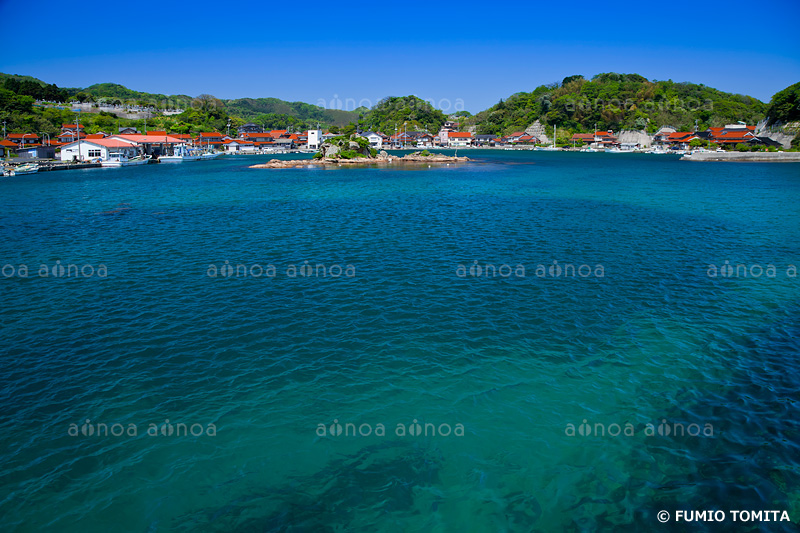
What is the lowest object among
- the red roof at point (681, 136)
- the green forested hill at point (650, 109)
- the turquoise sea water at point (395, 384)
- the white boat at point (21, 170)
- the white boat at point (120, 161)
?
the turquoise sea water at point (395, 384)

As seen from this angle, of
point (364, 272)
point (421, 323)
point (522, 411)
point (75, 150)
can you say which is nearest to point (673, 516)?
point (522, 411)

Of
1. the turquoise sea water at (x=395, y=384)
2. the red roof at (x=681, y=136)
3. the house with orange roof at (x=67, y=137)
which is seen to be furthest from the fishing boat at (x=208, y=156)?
the red roof at (x=681, y=136)

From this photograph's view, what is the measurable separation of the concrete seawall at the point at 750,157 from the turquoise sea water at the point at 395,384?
101398mm

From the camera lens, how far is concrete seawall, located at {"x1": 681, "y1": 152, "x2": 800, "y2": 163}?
106 metres

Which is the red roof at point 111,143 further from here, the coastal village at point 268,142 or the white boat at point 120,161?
the white boat at point 120,161

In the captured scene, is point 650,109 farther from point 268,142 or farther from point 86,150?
point 86,150

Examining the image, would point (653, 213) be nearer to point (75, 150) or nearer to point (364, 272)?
point (364, 272)

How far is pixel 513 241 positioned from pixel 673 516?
22.1 meters

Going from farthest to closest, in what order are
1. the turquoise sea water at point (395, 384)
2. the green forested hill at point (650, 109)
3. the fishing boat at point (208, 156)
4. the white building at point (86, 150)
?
the green forested hill at point (650, 109)
the fishing boat at point (208, 156)
the white building at point (86, 150)
the turquoise sea water at point (395, 384)

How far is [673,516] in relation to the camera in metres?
8.98

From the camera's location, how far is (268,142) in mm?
168125

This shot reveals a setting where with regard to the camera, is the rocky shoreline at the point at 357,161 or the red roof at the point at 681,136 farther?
the red roof at the point at 681,136

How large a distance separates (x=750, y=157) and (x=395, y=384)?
130425 millimetres

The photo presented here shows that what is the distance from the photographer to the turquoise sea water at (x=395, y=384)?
31.0ft
